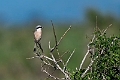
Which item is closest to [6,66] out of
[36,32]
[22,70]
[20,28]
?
[22,70]

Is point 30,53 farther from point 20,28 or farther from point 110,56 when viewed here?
point 110,56

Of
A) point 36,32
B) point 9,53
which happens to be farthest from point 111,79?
point 9,53

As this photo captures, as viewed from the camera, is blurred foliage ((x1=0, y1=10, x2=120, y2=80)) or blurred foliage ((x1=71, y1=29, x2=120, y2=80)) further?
blurred foliage ((x1=0, y1=10, x2=120, y2=80))

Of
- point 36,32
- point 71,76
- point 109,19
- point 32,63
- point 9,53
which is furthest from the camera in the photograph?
point 109,19

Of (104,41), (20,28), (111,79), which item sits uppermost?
(20,28)

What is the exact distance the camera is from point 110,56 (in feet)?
15.8

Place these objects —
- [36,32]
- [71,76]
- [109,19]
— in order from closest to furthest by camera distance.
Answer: [71,76] → [36,32] → [109,19]

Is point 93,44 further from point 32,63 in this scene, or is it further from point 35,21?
point 35,21

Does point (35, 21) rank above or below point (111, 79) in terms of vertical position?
above

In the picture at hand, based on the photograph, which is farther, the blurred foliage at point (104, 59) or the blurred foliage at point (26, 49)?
the blurred foliage at point (26, 49)

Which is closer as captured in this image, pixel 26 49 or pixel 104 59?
pixel 104 59

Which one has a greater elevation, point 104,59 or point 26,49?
point 26,49

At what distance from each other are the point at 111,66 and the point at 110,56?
103mm

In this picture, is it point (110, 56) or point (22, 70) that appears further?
point (22, 70)
